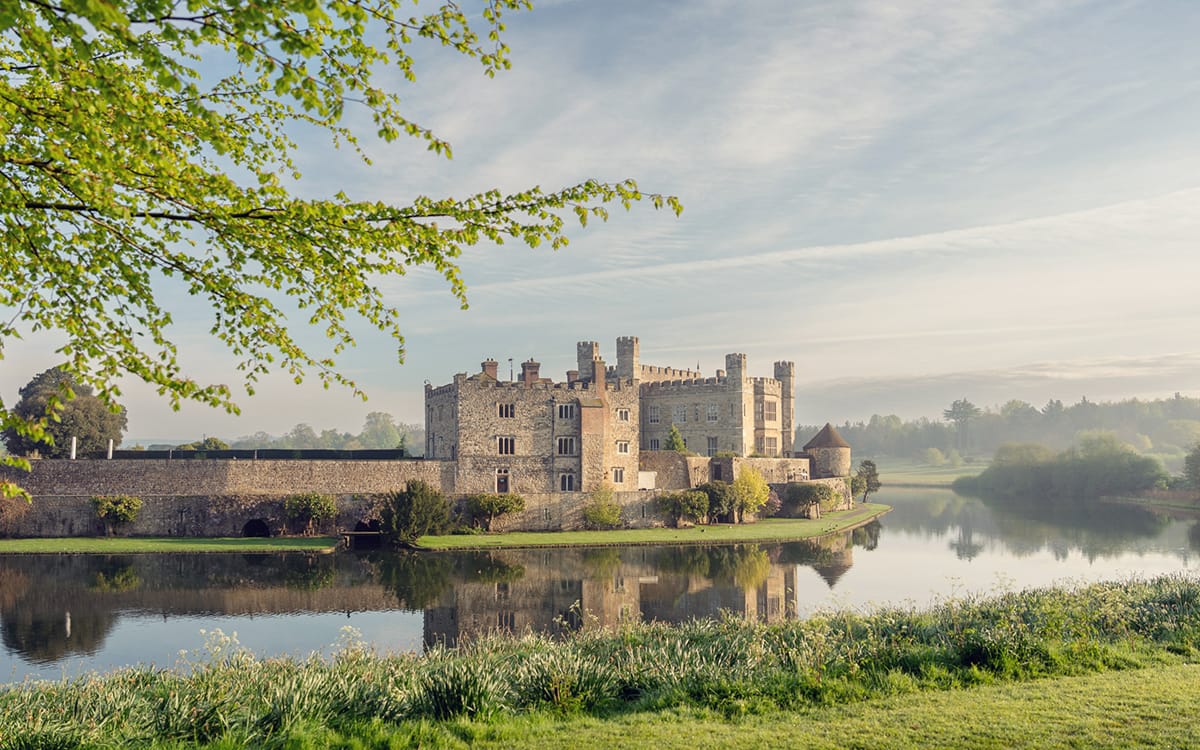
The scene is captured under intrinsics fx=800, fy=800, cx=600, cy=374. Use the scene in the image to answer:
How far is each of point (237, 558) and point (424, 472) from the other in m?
13.2

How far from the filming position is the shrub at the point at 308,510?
3903 centimetres

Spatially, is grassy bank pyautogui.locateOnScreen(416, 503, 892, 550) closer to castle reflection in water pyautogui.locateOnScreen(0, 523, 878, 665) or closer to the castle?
castle reflection in water pyautogui.locateOnScreen(0, 523, 878, 665)

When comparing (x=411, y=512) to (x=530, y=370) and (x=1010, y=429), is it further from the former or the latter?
(x=1010, y=429)

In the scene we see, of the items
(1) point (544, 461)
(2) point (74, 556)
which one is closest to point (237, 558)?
(2) point (74, 556)

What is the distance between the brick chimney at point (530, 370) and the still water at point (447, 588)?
43.8ft

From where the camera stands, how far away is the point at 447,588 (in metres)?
27.2

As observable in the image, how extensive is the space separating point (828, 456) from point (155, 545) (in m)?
48.7

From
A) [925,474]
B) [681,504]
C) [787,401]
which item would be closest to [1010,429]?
[925,474]

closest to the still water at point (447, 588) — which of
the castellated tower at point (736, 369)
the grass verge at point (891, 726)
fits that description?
the grass verge at point (891, 726)

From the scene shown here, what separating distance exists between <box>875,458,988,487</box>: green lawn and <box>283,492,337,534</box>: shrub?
92638mm

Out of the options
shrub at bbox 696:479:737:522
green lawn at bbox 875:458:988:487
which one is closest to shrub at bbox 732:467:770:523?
shrub at bbox 696:479:737:522

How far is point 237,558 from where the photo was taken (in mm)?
33281

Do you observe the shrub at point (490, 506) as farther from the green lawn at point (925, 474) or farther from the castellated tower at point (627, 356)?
the green lawn at point (925, 474)

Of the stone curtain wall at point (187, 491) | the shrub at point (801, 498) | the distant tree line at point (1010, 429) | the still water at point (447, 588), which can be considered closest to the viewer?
the still water at point (447, 588)
